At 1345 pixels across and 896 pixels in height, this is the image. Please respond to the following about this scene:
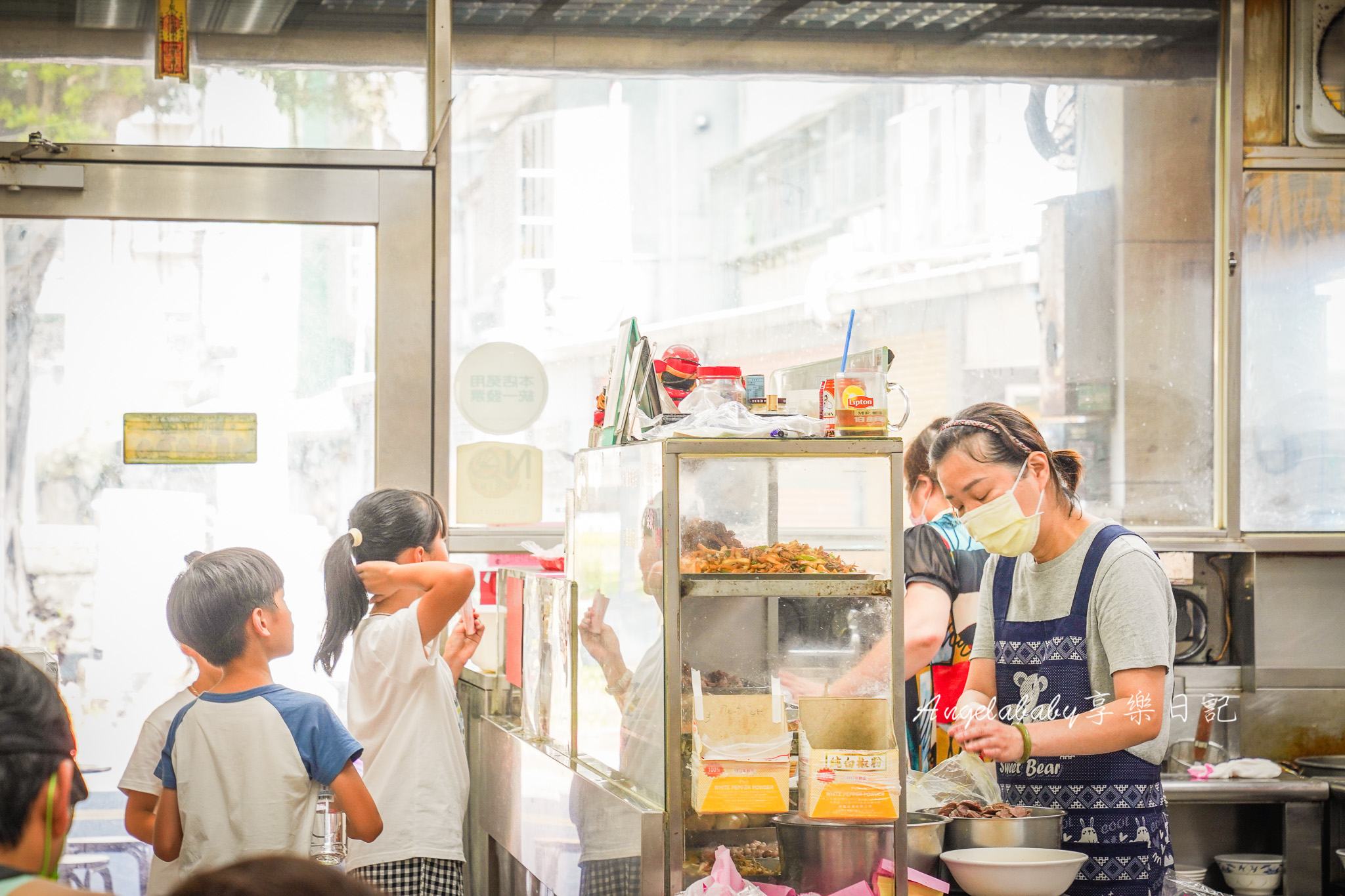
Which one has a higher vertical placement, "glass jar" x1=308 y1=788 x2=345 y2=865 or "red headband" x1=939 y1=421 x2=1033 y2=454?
"red headband" x1=939 y1=421 x2=1033 y2=454

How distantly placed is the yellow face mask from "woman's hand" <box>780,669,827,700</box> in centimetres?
67

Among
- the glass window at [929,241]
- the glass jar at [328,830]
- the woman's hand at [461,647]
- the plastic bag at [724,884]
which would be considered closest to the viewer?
the plastic bag at [724,884]

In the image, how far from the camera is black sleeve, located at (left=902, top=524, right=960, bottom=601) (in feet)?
10.5

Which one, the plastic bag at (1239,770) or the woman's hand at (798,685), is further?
the plastic bag at (1239,770)

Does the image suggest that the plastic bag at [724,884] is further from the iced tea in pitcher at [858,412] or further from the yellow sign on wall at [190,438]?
the yellow sign on wall at [190,438]

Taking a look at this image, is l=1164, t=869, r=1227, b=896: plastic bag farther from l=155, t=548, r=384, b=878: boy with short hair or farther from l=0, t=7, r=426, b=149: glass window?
l=0, t=7, r=426, b=149: glass window

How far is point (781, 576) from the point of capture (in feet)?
6.64

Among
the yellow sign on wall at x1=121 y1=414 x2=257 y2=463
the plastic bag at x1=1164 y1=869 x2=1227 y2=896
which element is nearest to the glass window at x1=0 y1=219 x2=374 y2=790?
the yellow sign on wall at x1=121 y1=414 x2=257 y2=463

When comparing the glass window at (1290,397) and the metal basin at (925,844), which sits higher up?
the glass window at (1290,397)

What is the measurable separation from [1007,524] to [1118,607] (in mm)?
273

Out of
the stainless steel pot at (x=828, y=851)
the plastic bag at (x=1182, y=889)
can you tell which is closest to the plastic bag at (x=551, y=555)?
the stainless steel pot at (x=828, y=851)

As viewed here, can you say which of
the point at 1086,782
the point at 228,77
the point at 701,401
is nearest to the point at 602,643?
the point at 701,401

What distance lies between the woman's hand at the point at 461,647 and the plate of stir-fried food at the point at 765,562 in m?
1.17

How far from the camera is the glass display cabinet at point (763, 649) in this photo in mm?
1978
